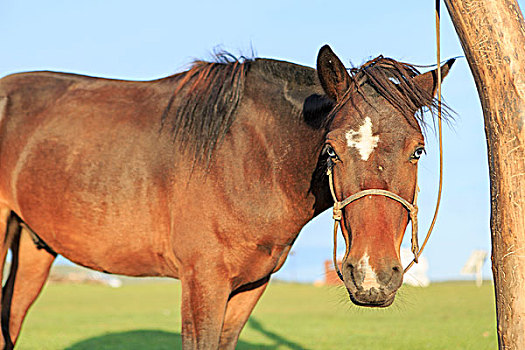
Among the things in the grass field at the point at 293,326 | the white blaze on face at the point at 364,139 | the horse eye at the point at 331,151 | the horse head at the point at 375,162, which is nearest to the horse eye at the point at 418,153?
the horse head at the point at 375,162

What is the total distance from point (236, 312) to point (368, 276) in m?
2.00

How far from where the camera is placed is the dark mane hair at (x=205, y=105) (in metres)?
4.40

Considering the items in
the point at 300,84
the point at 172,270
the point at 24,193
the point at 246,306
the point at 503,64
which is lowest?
the point at 246,306

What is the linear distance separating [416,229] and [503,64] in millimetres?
1142

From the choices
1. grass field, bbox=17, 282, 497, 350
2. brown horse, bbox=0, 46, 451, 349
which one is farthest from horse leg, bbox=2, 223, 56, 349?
grass field, bbox=17, 282, 497, 350

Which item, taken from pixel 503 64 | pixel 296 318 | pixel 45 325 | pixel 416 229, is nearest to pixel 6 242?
pixel 416 229

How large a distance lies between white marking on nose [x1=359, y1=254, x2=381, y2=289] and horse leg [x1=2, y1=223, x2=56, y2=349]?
3600 mm

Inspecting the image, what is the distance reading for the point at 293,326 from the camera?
1300 cm

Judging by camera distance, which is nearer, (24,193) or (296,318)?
(24,193)

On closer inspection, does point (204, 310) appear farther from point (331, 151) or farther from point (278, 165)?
point (331, 151)

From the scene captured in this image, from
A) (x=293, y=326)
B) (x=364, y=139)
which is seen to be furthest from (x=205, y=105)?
(x=293, y=326)

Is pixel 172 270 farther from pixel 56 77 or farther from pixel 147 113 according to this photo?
pixel 56 77

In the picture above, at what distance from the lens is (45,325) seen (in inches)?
532

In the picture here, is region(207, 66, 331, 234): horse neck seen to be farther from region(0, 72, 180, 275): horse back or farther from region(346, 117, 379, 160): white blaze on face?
region(346, 117, 379, 160): white blaze on face
